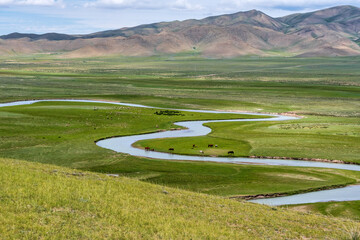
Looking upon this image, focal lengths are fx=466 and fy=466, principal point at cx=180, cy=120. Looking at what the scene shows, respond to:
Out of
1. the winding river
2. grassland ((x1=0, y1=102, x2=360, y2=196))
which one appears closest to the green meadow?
grassland ((x1=0, y1=102, x2=360, y2=196))

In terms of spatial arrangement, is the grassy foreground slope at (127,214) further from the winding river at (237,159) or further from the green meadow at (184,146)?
the winding river at (237,159)

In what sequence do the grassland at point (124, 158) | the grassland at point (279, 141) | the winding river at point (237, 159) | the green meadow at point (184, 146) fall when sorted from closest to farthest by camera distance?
the green meadow at point (184, 146)
the winding river at point (237, 159)
the grassland at point (124, 158)
the grassland at point (279, 141)

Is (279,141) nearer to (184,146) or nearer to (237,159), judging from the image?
(237,159)

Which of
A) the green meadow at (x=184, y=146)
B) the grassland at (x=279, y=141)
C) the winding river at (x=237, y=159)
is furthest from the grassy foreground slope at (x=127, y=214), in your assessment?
the grassland at (x=279, y=141)

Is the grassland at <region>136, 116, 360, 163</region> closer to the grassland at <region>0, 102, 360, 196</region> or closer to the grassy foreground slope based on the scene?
A: the grassland at <region>0, 102, 360, 196</region>

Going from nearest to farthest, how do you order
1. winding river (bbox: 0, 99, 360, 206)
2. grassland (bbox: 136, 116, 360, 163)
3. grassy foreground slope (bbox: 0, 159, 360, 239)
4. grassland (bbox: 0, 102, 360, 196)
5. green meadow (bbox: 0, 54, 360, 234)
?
grassy foreground slope (bbox: 0, 159, 360, 239) < green meadow (bbox: 0, 54, 360, 234) < winding river (bbox: 0, 99, 360, 206) < grassland (bbox: 0, 102, 360, 196) < grassland (bbox: 136, 116, 360, 163)

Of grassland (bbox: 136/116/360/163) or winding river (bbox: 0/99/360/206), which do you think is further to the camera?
grassland (bbox: 136/116/360/163)

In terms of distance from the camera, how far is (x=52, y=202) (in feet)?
69.6

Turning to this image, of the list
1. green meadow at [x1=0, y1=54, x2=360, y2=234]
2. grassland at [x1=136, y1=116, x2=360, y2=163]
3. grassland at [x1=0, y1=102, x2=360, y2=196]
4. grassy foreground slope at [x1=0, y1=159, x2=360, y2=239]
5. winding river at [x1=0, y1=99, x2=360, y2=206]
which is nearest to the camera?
grassy foreground slope at [x1=0, y1=159, x2=360, y2=239]

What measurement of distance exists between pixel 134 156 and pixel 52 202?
26152 mm

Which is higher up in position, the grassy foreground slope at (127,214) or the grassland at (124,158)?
the grassy foreground slope at (127,214)

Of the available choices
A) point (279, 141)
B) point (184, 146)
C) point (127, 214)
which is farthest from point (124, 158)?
point (127, 214)

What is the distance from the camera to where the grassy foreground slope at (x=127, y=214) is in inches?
728

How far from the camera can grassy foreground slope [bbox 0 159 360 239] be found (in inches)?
728
